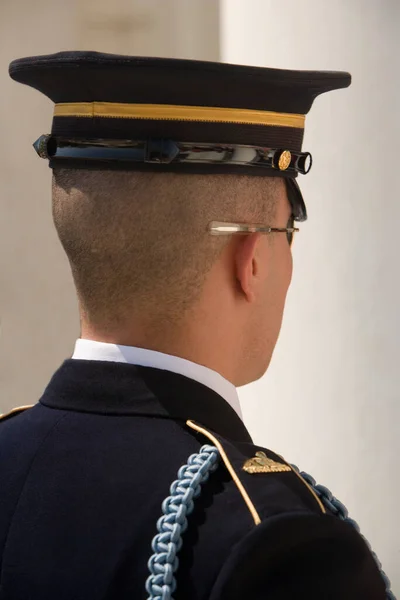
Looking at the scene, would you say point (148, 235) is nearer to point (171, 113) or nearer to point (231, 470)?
point (171, 113)

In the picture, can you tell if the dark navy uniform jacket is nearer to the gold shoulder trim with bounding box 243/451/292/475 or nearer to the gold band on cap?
the gold shoulder trim with bounding box 243/451/292/475

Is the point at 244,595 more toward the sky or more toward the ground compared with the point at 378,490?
more toward the sky

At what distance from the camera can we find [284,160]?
56.8 inches

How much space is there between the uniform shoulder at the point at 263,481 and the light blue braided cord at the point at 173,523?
29mm

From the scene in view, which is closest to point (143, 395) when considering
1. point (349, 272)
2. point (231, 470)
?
point (231, 470)

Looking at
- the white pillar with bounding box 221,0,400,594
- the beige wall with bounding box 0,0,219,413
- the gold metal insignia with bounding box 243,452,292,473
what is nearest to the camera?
the gold metal insignia with bounding box 243,452,292,473

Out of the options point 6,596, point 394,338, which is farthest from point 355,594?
point 394,338

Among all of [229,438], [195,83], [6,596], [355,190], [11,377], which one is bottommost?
[11,377]

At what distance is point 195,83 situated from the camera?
136cm

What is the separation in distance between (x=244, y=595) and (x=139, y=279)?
0.41m

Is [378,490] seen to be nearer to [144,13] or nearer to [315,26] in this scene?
[315,26]

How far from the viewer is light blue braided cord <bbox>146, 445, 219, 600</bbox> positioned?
3.79 feet

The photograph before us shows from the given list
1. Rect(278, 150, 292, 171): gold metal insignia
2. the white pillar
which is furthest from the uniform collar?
the white pillar

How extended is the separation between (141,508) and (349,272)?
1.19 meters
